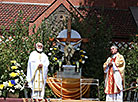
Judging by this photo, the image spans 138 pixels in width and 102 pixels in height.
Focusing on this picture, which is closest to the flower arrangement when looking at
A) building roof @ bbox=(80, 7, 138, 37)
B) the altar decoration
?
the altar decoration

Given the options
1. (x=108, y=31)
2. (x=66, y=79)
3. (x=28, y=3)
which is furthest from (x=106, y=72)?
(x=28, y=3)

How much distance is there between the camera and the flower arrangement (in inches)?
357

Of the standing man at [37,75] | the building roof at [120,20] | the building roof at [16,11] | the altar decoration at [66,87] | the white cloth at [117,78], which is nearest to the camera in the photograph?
the standing man at [37,75]

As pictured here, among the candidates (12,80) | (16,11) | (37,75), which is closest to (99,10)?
(16,11)

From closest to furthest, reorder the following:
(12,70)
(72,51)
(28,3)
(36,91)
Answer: (36,91) < (12,70) < (72,51) < (28,3)

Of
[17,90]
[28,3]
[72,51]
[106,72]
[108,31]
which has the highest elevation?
[28,3]

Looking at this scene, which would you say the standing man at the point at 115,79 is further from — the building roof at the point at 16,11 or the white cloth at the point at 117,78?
the building roof at the point at 16,11

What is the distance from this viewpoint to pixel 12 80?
9203mm

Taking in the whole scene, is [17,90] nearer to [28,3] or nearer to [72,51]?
[72,51]

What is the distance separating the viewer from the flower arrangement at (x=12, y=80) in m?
9.06

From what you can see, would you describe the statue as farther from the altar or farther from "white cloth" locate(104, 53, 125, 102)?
"white cloth" locate(104, 53, 125, 102)

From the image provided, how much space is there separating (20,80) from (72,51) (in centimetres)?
276

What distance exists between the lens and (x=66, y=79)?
1050 cm

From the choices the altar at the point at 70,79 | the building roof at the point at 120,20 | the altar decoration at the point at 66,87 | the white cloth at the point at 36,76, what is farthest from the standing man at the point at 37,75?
the building roof at the point at 120,20
